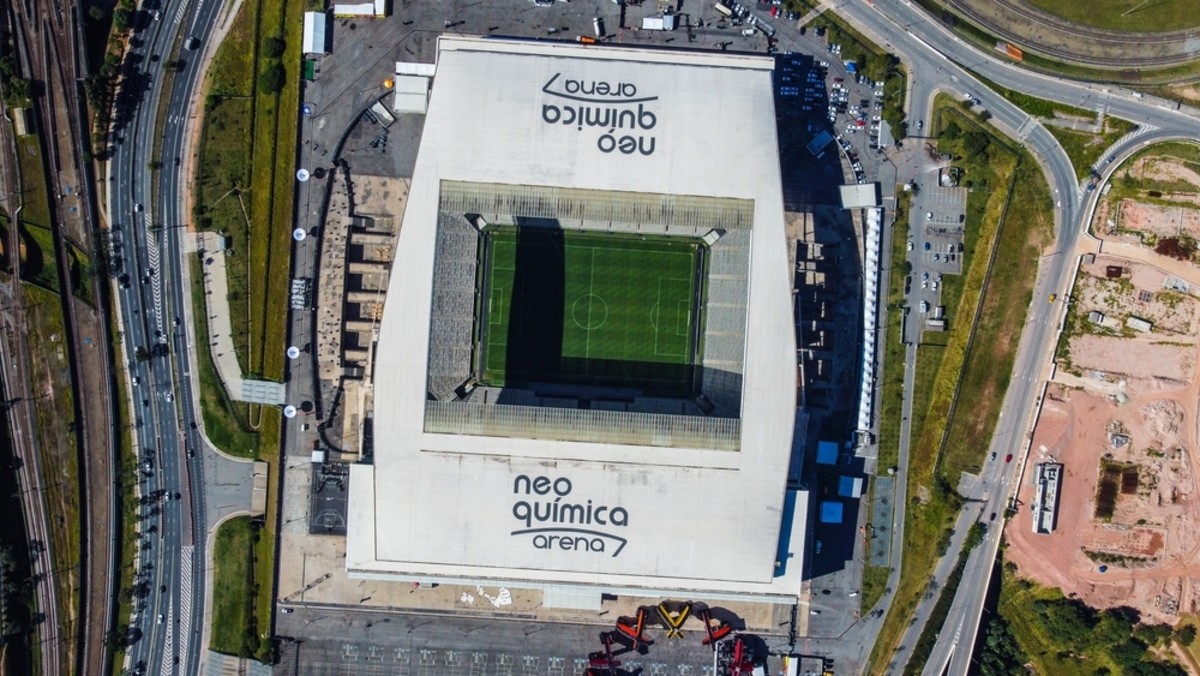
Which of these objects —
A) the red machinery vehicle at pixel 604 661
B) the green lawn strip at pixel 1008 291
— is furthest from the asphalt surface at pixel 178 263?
the red machinery vehicle at pixel 604 661

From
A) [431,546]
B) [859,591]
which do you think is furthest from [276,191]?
[859,591]

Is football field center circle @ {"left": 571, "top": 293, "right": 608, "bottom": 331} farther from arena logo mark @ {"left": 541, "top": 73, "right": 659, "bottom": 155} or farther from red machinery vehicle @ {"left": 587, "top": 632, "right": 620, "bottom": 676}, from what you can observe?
red machinery vehicle @ {"left": 587, "top": 632, "right": 620, "bottom": 676}

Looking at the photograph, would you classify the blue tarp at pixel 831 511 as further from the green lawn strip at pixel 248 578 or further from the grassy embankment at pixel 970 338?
the green lawn strip at pixel 248 578

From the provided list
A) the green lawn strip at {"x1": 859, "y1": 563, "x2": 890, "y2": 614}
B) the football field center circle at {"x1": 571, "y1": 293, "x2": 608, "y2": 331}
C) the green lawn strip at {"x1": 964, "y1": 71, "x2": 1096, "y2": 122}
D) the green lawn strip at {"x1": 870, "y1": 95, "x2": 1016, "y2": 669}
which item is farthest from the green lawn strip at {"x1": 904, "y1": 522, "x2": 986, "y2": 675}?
the football field center circle at {"x1": 571, "y1": 293, "x2": 608, "y2": 331}

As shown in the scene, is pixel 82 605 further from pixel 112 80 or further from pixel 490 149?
pixel 490 149

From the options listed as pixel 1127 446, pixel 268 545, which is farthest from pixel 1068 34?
pixel 268 545

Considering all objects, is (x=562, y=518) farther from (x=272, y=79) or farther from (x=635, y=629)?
(x=272, y=79)

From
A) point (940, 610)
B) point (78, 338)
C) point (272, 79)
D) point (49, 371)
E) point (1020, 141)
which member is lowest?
point (940, 610)
